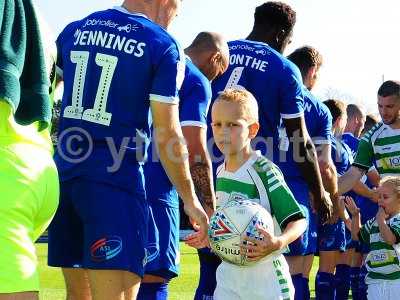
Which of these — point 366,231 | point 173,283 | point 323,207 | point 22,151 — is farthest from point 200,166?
point 173,283

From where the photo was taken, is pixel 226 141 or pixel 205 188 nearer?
pixel 226 141

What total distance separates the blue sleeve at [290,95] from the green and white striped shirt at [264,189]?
1.68 metres

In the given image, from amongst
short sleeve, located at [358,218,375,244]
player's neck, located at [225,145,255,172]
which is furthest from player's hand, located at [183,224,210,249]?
short sleeve, located at [358,218,375,244]

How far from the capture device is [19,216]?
3.28 metres

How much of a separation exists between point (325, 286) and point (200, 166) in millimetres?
5059

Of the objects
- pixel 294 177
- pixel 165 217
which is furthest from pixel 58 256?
pixel 294 177

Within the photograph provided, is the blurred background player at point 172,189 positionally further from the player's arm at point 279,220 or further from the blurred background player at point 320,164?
the blurred background player at point 320,164

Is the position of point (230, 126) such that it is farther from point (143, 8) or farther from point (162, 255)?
point (162, 255)

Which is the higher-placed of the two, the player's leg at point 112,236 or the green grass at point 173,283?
the player's leg at point 112,236

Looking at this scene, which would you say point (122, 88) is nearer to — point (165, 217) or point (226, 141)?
point (226, 141)

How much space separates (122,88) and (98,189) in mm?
549

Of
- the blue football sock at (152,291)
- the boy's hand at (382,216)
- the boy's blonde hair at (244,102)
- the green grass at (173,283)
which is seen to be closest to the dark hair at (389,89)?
the boy's hand at (382,216)

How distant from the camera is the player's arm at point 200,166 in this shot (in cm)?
564

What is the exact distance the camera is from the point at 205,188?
566cm
